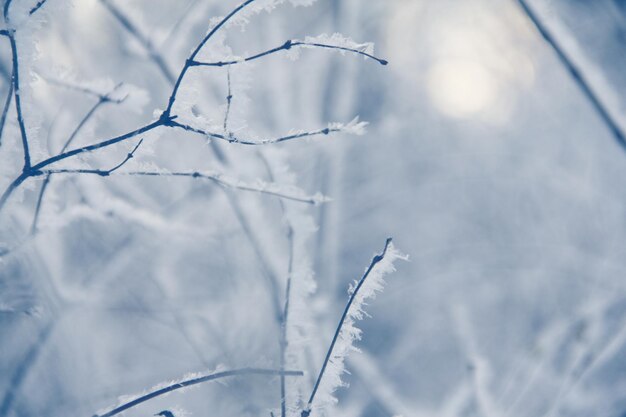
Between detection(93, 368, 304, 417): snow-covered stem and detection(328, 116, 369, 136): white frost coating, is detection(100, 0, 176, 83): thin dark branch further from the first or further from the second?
detection(93, 368, 304, 417): snow-covered stem

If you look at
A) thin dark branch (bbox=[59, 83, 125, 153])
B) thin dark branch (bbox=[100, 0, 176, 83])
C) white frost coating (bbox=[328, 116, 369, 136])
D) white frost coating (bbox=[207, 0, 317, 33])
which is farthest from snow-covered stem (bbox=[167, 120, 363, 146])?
thin dark branch (bbox=[100, 0, 176, 83])

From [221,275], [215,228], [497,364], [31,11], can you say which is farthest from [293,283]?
[497,364]

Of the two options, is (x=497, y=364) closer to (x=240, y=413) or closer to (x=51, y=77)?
(x=240, y=413)

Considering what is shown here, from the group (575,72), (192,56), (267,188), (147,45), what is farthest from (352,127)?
(147,45)

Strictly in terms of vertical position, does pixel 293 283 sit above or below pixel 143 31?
below

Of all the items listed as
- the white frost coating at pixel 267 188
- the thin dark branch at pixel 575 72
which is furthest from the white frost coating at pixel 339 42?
the thin dark branch at pixel 575 72

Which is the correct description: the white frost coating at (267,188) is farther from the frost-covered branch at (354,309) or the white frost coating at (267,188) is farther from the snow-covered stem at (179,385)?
the snow-covered stem at (179,385)
